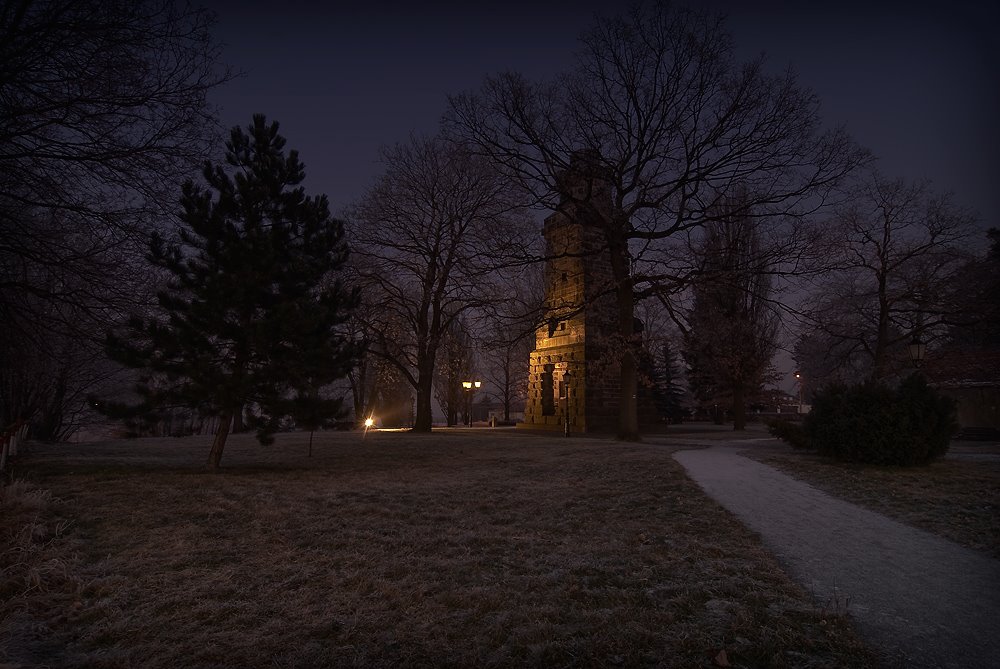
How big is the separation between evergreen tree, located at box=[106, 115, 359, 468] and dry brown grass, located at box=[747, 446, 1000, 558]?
29.7 feet

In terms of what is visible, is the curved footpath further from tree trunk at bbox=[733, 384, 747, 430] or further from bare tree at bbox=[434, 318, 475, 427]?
tree trunk at bbox=[733, 384, 747, 430]

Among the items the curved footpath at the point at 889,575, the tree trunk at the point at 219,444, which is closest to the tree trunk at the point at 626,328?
the curved footpath at the point at 889,575

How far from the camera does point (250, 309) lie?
8945 mm

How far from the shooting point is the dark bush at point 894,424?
30.8 ft

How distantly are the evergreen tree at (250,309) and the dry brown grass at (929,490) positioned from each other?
905 cm

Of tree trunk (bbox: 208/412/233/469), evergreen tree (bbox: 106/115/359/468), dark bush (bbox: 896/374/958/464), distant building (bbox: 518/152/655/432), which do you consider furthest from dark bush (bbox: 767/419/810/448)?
tree trunk (bbox: 208/412/233/469)

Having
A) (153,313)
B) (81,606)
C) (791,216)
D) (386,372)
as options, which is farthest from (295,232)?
(386,372)

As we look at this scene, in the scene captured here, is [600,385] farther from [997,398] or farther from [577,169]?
[997,398]

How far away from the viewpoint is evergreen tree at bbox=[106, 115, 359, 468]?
27.8 feet

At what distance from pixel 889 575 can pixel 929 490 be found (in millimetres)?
4878

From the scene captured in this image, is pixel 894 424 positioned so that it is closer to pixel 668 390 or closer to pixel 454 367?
pixel 454 367

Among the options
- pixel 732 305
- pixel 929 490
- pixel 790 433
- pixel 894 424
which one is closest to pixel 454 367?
pixel 732 305

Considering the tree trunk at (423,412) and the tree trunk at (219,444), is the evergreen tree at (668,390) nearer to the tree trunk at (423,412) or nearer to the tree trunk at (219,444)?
the tree trunk at (423,412)

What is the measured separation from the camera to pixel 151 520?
214 inches
